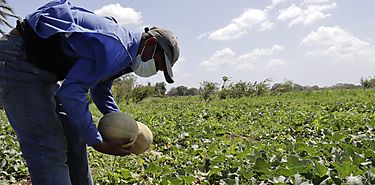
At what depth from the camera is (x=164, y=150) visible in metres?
5.08

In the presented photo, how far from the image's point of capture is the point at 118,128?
255 cm

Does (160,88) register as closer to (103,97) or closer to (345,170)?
(103,97)

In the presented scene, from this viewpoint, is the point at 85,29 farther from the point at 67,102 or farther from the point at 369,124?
the point at 369,124

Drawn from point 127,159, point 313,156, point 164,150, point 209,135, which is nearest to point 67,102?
point 313,156

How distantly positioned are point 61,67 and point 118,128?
1.62ft

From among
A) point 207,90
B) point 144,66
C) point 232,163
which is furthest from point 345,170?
point 207,90

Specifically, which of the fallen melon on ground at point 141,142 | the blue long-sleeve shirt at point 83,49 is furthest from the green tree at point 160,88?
the blue long-sleeve shirt at point 83,49

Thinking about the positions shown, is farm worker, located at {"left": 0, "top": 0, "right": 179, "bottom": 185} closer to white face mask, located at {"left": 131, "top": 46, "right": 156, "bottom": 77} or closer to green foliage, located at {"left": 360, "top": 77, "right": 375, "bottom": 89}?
white face mask, located at {"left": 131, "top": 46, "right": 156, "bottom": 77}

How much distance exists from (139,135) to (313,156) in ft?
4.59

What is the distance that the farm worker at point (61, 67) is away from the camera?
7.13ft

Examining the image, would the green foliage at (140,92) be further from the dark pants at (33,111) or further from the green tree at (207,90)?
the dark pants at (33,111)

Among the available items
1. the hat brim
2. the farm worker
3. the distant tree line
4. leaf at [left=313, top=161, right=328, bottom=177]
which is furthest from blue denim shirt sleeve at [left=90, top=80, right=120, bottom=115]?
the distant tree line

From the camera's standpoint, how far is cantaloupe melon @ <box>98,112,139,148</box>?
8.32 feet

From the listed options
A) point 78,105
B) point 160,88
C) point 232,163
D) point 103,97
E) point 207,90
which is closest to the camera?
point 78,105
